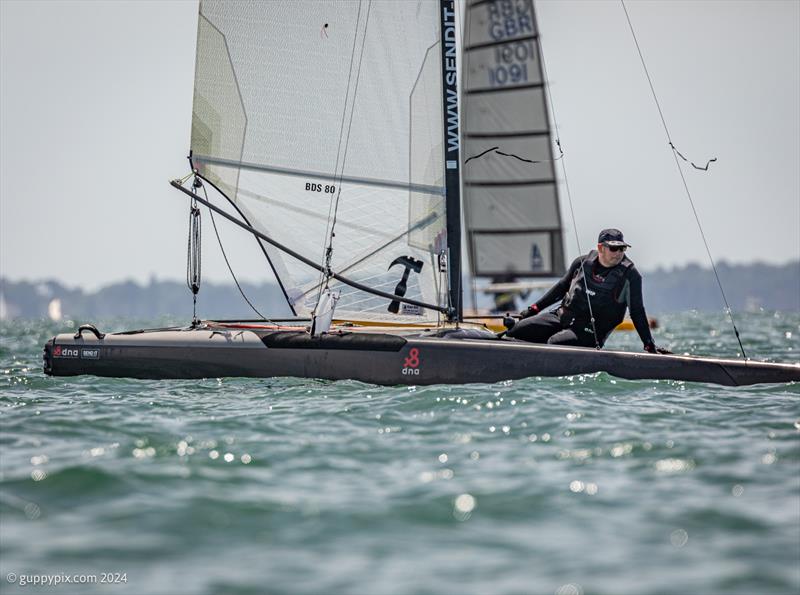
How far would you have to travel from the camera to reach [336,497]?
15.1ft

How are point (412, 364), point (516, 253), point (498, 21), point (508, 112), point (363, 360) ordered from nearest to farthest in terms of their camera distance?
1. point (412, 364)
2. point (363, 360)
3. point (508, 112)
4. point (498, 21)
5. point (516, 253)

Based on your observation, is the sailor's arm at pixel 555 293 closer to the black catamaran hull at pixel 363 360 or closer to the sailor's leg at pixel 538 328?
the sailor's leg at pixel 538 328

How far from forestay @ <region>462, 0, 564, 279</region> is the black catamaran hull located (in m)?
13.5

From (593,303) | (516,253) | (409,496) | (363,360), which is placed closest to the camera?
(409,496)

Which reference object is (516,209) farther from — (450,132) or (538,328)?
(538,328)

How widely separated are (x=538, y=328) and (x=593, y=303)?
63 cm

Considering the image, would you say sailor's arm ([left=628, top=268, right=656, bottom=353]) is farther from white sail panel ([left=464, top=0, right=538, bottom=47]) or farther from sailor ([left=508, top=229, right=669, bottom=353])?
white sail panel ([left=464, top=0, right=538, bottom=47])

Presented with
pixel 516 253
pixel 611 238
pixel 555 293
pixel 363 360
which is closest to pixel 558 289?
pixel 555 293

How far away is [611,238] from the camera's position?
8.89 metres

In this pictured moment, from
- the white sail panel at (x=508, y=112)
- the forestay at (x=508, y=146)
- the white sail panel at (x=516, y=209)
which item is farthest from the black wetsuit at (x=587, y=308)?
the white sail panel at (x=516, y=209)

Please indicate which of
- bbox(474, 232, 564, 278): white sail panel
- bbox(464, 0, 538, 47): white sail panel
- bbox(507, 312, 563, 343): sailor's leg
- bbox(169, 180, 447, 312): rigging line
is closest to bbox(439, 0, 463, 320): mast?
bbox(169, 180, 447, 312): rigging line

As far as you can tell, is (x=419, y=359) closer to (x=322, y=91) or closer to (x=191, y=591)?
(x=322, y=91)

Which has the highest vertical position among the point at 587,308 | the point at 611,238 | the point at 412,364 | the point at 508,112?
the point at 508,112

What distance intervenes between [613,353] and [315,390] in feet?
8.73
